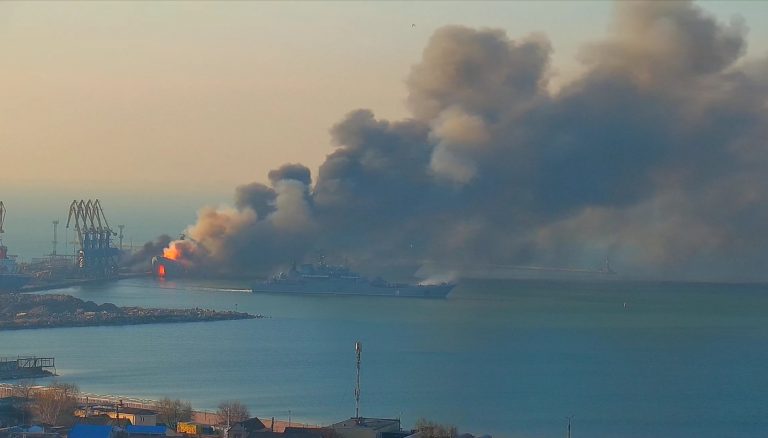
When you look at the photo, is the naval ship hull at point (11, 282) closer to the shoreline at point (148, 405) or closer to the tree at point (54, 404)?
the shoreline at point (148, 405)

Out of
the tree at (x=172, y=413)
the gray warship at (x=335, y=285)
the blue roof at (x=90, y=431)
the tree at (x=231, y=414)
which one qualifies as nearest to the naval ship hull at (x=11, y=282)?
the gray warship at (x=335, y=285)

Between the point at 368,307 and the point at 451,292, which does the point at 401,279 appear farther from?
the point at 368,307

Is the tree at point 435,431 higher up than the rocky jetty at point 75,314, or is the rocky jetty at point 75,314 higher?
the rocky jetty at point 75,314

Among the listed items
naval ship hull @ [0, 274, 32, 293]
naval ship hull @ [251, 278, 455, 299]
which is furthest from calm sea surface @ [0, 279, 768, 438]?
naval ship hull @ [251, 278, 455, 299]

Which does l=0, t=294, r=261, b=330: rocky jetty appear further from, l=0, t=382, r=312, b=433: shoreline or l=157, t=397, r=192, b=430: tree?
l=157, t=397, r=192, b=430: tree

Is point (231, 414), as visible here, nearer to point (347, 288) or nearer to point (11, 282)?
point (11, 282)

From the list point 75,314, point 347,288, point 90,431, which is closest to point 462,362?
point 75,314
